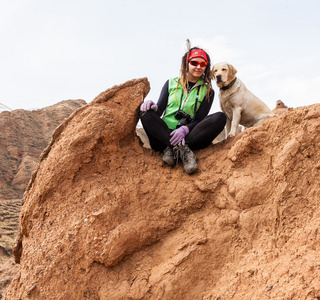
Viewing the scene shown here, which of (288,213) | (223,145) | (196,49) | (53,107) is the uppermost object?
(53,107)

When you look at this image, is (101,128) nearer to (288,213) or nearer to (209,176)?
(209,176)

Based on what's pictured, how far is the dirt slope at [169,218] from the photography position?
97.7 inches

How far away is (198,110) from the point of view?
3.44 meters

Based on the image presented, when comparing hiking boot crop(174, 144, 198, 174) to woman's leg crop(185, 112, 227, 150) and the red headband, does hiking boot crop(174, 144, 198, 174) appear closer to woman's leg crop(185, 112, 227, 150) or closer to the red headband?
woman's leg crop(185, 112, 227, 150)

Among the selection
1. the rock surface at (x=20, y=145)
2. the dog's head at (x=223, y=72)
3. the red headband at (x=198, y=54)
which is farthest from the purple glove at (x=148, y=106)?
the rock surface at (x=20, y=145)

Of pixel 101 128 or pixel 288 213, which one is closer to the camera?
pixel 288 213

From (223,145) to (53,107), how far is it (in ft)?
56.3

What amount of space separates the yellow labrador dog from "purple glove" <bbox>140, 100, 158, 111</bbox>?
3.87 ft

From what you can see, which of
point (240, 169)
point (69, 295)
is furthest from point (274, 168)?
point (69, 295)

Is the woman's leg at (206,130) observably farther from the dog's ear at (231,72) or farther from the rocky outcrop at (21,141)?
the rocky outcrop at (21,141)

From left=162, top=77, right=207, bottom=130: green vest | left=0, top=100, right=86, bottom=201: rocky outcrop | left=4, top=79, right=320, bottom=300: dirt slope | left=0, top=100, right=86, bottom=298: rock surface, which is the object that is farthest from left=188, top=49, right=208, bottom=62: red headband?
left=0, top=100, right=86, bottom=201: rocky outcrop

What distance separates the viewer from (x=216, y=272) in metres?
2.56

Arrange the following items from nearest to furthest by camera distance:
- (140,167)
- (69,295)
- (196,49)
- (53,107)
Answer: (69,295) < (140,167) < (196,49) < (53,107)

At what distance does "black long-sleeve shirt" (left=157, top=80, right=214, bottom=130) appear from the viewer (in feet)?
11.2
